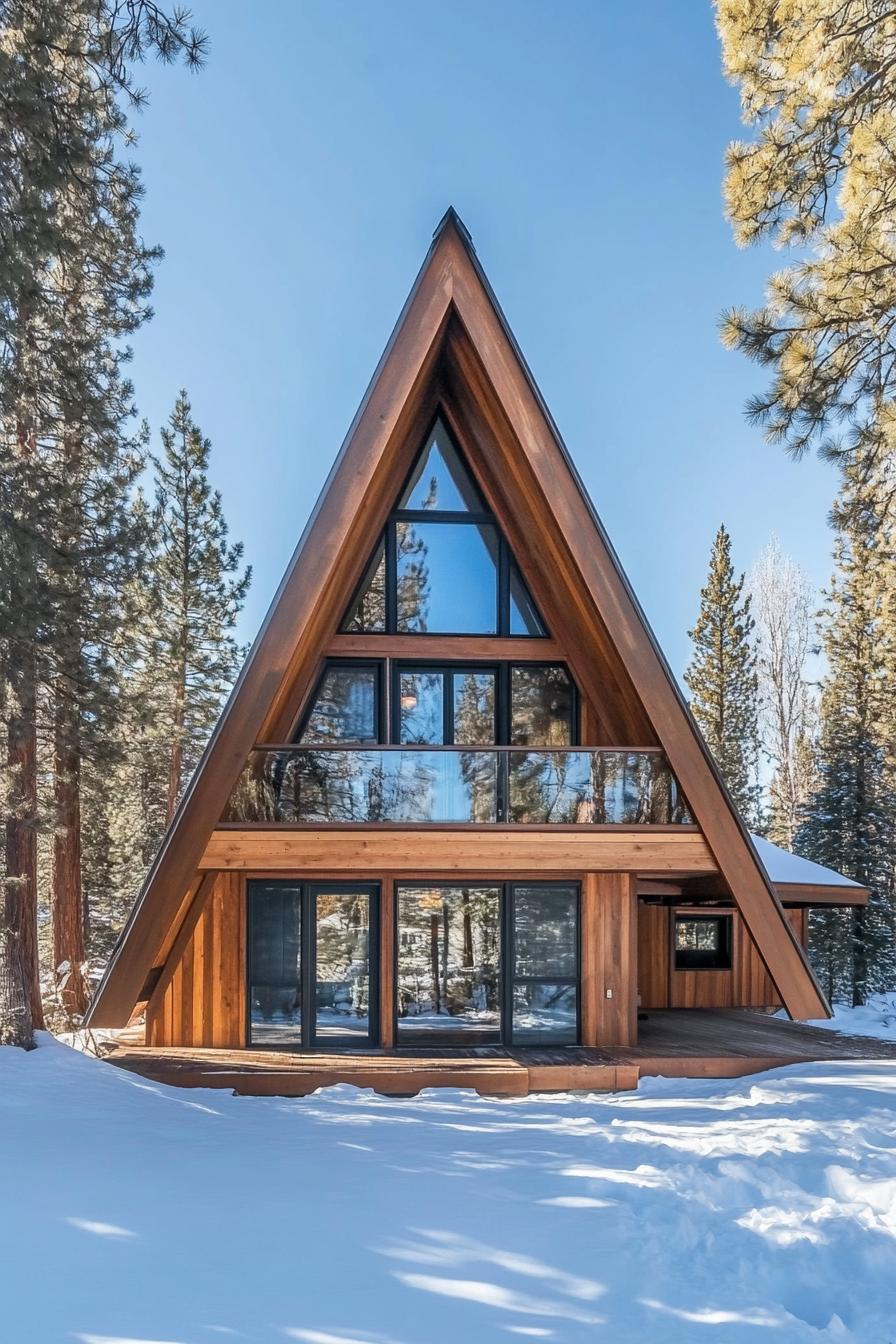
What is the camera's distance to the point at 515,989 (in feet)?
34.3

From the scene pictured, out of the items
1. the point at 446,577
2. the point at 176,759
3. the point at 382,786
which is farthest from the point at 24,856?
the point at 176,759

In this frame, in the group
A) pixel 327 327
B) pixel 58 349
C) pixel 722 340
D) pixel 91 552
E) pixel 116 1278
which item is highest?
pixel 327 327

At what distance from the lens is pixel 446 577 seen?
37.7ft

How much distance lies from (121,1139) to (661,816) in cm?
628

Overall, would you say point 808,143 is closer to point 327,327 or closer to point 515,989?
point 515,989

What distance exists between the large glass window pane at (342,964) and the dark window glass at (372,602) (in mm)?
3209

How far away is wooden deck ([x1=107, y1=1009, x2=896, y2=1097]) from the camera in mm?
8773

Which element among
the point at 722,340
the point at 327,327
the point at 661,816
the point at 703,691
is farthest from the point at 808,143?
the point at 703,691

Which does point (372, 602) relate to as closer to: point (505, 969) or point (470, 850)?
point (470, 850)

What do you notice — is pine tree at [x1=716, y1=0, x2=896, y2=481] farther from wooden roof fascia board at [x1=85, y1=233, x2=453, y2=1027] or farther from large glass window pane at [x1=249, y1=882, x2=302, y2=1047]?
large glass window pane at [x1=249, y1=882, x2=302, y2=1047]

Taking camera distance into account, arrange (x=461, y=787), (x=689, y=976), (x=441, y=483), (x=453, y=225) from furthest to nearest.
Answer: (x=689, y=976) → (x=441, y=483) → (x=461, y=787) → (x=453, y=225)

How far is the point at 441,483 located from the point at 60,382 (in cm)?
498

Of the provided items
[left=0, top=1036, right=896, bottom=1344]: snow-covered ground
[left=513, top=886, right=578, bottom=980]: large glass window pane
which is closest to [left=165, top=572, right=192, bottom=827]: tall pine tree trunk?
[left=513, top=886, right=578, bottom=980]: large glass window pane

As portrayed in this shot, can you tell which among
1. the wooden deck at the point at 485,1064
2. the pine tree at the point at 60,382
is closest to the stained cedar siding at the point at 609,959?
the wooden deck at the point at 485,1064
